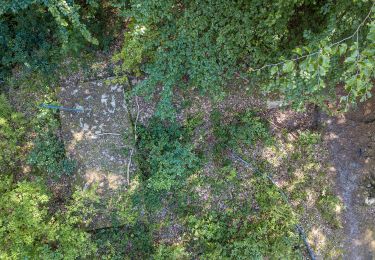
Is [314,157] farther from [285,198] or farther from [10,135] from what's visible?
[10,135]

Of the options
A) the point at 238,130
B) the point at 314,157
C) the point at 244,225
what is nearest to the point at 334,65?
the point at 238,130

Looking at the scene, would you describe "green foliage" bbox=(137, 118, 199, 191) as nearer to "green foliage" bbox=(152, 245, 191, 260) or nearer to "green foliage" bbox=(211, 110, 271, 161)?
"green foliage" bbox=(211, 110, 271, 161)

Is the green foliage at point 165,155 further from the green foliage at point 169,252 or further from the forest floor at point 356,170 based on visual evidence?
the forest floor at point 356,170

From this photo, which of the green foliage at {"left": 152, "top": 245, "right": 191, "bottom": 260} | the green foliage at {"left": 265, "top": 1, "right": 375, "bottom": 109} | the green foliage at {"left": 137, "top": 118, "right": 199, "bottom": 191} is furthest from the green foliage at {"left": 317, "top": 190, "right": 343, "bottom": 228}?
the green foliage at {"left": 152, "top": 245, "right": 191, "bottom": 260}

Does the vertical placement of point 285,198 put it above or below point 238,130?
below

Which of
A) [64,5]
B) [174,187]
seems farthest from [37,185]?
[64,5]

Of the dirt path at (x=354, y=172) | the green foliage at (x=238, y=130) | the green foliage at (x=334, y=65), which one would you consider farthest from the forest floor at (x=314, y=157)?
the green foliage at (x=334, y=65)
